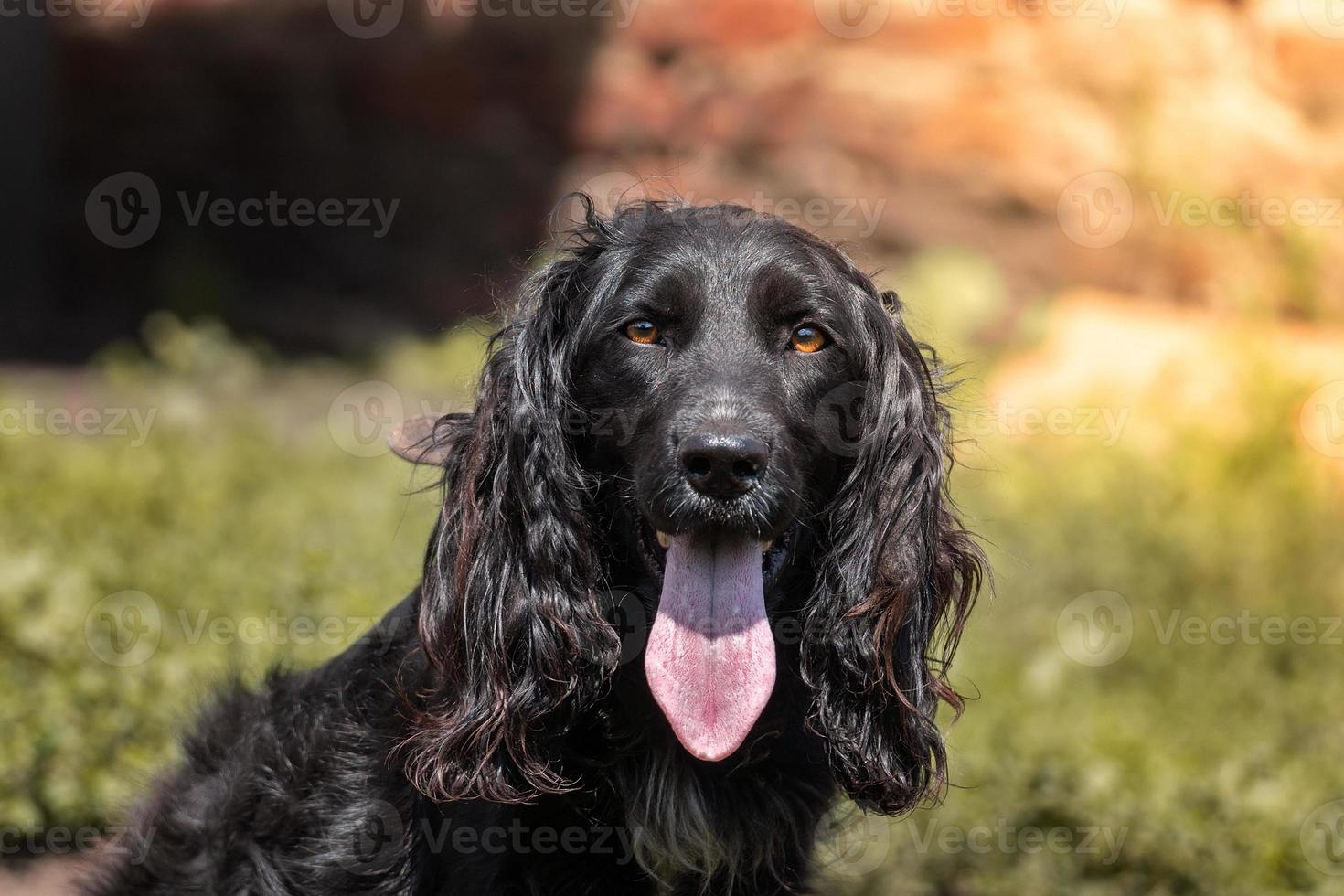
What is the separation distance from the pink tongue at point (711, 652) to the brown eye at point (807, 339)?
0.53 metres

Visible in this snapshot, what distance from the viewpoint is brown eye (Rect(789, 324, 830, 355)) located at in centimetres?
336

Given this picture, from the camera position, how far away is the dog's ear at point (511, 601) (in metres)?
3.12

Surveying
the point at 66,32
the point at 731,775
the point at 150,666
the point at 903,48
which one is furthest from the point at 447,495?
the point at 66,32

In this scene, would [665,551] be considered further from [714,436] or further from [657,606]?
[714,436]

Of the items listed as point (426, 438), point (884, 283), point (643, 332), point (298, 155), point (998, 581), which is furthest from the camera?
point (298, 155)

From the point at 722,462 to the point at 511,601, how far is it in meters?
0.63

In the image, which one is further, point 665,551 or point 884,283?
point 884,283

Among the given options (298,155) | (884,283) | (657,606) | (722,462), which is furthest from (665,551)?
(298,155)

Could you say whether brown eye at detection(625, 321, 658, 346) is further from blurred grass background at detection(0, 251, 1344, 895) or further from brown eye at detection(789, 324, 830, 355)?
blurred grass background at detection(0, 251, 1344, 895)

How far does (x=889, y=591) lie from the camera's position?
3258 millimetres

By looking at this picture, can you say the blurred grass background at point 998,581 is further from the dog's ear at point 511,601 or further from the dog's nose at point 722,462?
the dog's nose at point 722,462

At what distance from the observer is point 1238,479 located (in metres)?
8.14

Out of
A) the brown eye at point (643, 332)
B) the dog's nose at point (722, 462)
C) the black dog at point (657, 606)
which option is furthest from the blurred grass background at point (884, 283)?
the brown eye at point (643, 332)

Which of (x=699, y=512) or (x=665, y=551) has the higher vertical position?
(x=699, y=512)
